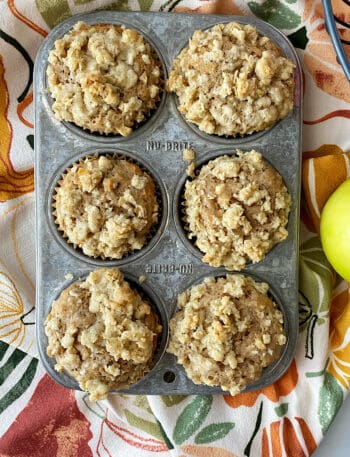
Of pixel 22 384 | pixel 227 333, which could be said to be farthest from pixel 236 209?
pixel 22 384

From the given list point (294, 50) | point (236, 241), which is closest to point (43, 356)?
point (236, 241)

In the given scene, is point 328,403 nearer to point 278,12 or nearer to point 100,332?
point 100,332

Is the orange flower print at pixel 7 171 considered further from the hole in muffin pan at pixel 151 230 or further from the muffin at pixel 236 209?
the muffin at pixel 236 209

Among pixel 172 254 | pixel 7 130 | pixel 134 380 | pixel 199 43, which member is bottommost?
pixel 134 380

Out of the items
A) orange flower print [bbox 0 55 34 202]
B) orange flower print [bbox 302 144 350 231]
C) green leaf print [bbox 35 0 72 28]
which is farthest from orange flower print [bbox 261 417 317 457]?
green leaf print [bbox 35 0 72 28]

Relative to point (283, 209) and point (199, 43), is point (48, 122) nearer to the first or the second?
point (199, 43)

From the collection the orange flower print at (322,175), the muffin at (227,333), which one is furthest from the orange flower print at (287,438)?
the orange flower print at (322,175)

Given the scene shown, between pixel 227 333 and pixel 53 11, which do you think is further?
pixel 53 11
